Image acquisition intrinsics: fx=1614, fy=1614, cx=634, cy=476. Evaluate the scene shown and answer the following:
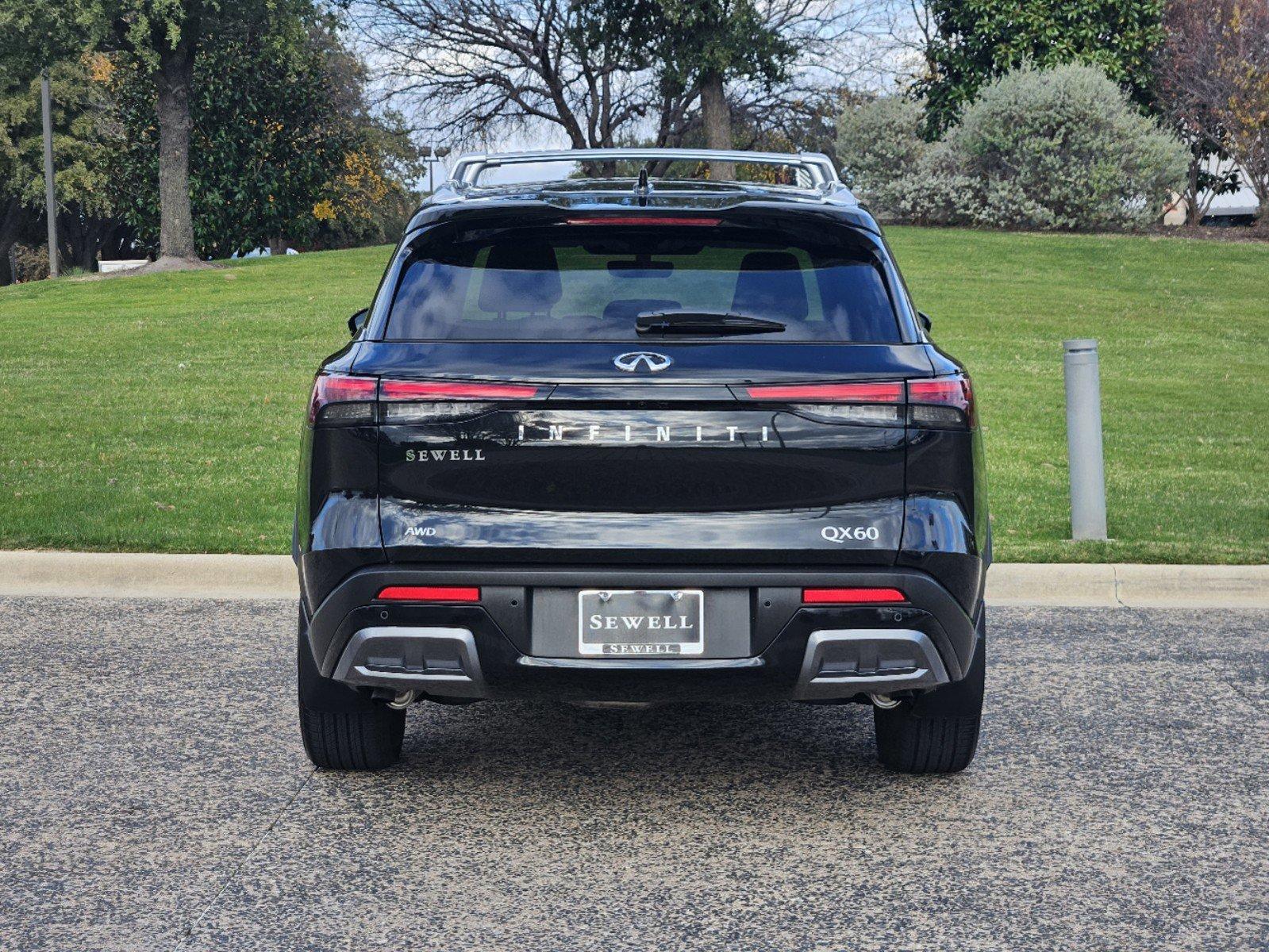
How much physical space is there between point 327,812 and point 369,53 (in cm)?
3609

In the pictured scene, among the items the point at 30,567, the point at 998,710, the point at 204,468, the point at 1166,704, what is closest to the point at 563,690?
the point at 998,710

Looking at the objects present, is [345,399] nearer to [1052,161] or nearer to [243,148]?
[1052,161]

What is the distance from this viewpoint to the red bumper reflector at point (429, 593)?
13.8 ft

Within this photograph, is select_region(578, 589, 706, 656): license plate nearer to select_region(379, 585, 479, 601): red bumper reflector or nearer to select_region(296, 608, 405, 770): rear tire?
select_region(379, 585, 479, 601): red bumper reflector

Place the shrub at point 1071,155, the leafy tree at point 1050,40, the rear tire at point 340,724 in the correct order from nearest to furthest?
the rear tire at point 340,724 → the shrub at point 1071,155 → the leafy tree at point 1050,40

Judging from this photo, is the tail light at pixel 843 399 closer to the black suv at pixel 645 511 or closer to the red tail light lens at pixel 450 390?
the black suv at pixel 645 511

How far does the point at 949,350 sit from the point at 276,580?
34.9 ft

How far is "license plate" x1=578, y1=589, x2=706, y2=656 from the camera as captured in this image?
4.18 meters

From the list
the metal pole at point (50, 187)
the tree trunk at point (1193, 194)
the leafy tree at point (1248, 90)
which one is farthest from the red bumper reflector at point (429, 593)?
the metal pole at point (50, 187)

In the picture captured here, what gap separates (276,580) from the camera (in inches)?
324

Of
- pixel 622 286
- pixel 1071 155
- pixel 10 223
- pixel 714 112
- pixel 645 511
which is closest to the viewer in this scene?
pixel 645 511

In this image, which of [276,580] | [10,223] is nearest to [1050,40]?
[276,580]

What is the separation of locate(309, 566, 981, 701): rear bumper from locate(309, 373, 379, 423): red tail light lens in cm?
41

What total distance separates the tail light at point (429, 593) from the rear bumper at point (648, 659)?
19mm
